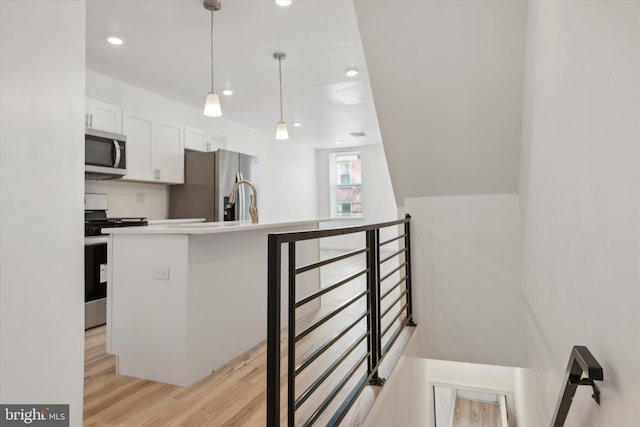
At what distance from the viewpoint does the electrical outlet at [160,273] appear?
2.36 meters

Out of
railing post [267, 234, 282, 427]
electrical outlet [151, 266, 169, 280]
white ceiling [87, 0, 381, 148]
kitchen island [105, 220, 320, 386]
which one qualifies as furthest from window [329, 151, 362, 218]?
railing post [267, 234, 282, 427]

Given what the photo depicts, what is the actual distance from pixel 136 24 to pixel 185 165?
7.18ft

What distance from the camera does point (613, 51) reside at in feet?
3.19

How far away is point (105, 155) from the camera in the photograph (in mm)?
3682

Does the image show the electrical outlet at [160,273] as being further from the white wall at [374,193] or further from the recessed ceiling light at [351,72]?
the white wall at [374,193]

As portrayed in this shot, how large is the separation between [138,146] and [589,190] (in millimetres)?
4325

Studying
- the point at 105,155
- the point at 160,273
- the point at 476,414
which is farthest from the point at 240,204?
the point at 476,414

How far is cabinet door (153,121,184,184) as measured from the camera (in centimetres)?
453

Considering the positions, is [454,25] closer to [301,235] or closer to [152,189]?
[301,235]

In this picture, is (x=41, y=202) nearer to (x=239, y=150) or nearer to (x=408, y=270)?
(x=408, y=270)

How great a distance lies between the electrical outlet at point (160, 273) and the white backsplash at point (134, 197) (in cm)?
211

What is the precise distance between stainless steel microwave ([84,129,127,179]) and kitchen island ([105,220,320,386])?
55.3 inches

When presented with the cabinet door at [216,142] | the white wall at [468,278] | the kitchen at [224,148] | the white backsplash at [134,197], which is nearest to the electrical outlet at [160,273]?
the kitchen at [224,148]

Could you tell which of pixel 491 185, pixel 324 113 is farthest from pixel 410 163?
pixel 324 113
